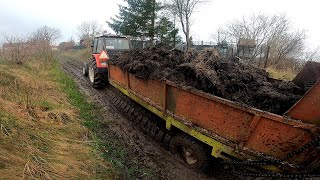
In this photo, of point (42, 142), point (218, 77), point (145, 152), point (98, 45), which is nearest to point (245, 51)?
point (98, 45)

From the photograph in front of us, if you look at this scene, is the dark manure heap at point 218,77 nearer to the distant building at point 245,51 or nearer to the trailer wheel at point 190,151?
the trailer wheel at point 190,151

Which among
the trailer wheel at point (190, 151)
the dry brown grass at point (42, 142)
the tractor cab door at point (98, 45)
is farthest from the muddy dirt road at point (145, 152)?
the tractor cab door at point (98, 45)

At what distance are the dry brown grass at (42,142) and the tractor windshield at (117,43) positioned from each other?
3762mm

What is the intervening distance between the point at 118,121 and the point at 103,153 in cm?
170

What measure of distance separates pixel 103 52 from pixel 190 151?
5392 mm

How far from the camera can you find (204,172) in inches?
154

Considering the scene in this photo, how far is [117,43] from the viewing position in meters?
9.32

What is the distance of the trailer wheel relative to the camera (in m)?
3.80

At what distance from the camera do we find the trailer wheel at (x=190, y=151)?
3.80 m

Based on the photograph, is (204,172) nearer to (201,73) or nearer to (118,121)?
(201,73)

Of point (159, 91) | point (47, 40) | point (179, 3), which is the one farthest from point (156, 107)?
point (179, 3)

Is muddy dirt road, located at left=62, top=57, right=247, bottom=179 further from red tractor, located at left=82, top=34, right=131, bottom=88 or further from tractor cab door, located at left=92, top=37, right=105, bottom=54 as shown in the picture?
tractor cab door, located at left=92, top=37, right=105, bottom=54

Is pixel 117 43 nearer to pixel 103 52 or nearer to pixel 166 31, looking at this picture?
pixel 103 52

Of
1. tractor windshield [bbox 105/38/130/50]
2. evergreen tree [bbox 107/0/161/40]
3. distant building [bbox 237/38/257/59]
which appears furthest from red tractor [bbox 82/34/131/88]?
evergreen tree [bbox 107/0/161/40]
